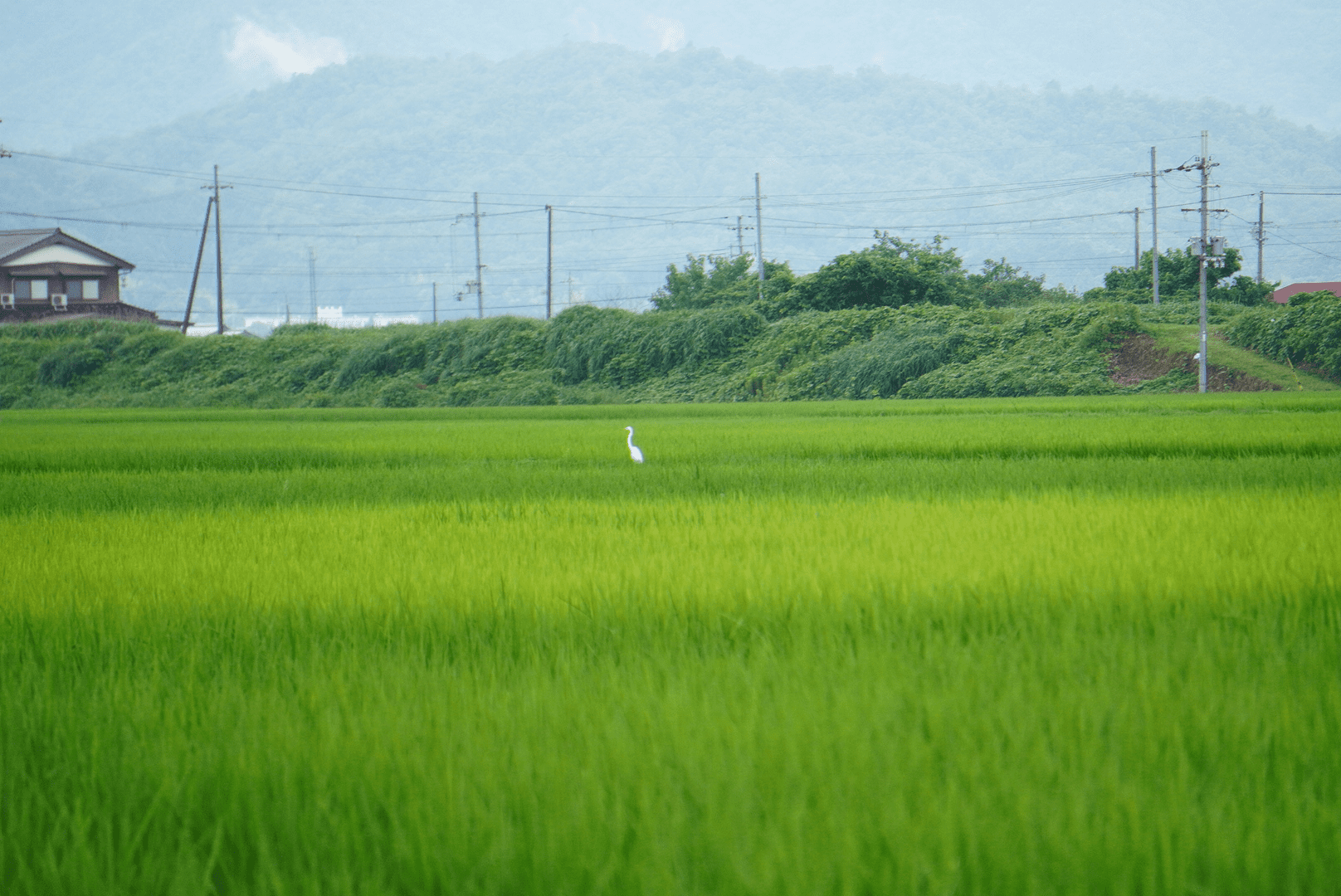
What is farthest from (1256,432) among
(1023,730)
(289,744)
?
(289,744)

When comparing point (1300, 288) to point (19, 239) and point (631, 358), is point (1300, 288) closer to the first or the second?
point (631, 358)

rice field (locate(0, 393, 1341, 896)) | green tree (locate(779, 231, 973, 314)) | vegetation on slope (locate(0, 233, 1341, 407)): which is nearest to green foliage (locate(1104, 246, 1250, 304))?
vegetation on slope (locate(0, 233, 1341, 407))

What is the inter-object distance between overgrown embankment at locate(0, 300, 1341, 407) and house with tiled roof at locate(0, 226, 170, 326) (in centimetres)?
595

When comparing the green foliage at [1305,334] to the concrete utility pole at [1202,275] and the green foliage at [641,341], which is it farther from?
the green foliage at [641,341]

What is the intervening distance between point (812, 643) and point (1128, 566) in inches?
41.3

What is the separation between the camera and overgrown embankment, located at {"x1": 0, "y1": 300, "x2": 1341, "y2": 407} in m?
20.6

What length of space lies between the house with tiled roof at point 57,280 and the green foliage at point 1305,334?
38.8 meters

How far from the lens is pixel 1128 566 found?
2424 mm

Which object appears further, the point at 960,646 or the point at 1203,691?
the point at 960,646

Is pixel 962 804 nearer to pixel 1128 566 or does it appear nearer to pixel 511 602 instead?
pixel 511 602

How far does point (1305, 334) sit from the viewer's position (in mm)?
19266

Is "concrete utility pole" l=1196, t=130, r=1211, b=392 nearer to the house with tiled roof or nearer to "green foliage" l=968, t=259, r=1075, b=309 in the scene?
"green foliage" l=968, t=259, r=1075, b=309

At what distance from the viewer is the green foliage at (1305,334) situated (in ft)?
63.2

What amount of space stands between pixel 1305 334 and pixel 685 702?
22058 millimetres
